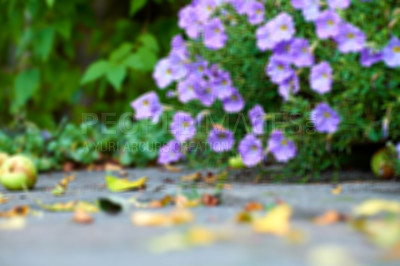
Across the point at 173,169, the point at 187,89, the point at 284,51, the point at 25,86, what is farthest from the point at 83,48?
the point at 284,51

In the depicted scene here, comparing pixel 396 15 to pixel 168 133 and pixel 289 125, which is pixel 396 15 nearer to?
pixel 289 125

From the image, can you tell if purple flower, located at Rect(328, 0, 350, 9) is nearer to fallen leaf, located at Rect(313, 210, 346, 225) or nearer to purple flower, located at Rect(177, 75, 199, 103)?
purple flower, located at Rect(177, 75, 199, 103)

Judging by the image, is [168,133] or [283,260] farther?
[168,133]

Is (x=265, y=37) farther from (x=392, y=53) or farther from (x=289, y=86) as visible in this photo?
(x=392, y=53)

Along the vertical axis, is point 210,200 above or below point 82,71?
below

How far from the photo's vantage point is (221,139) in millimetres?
2314

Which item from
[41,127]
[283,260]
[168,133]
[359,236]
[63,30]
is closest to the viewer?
[283,260]

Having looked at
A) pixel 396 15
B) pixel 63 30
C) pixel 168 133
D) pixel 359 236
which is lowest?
pixel 359 236

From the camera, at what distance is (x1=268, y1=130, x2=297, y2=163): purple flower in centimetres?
216

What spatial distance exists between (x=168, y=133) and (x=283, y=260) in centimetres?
221

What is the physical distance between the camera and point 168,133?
324 centimetres

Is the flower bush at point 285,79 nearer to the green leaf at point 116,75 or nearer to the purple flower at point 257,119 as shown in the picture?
the purple flower at point 257,119

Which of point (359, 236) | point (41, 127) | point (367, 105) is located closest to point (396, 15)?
point (367, 105)

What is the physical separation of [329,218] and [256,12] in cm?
101
